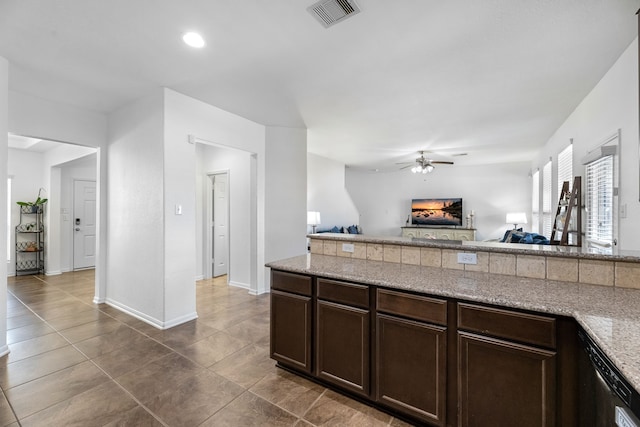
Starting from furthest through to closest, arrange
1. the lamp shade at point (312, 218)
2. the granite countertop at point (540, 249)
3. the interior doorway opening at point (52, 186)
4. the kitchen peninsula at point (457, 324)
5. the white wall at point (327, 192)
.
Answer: the white wall at point (327, 192)
the lamp shade at point (312, 218)
the interior doorway opening at point (52, 186)
the granite countertop at point (540, 249)
the kitchen peninsula at point (457, 324)

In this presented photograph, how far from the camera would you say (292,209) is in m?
4.64

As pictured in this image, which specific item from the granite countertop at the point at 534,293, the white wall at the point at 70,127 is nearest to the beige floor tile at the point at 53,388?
the granite countertop at the point at 534,293

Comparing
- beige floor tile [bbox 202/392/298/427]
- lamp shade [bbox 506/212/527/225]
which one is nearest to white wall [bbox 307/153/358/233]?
lamp shade [bbox 506/212/527/225]

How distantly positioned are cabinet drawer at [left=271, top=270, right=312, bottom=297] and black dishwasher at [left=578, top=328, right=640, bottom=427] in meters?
1.50

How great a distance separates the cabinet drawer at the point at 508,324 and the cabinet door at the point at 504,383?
0.04 m

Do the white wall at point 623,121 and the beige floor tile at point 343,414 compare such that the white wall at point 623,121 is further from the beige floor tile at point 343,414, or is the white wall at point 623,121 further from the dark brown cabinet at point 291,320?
the dark brown cabinet at point 291,320

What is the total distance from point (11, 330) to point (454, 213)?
928 cm

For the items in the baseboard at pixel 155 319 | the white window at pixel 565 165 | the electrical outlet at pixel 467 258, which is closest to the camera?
the electrical outlet at pixel 467 258

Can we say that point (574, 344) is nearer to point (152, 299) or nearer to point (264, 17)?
point (264, 17)

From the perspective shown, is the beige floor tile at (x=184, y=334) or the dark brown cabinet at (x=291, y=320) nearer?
the dark brown cabinet at (x=291, y=320)

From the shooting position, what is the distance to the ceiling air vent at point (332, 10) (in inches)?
72.7

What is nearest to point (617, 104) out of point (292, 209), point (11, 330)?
point (292, 209)

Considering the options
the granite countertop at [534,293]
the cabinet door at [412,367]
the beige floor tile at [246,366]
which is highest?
the granite countertop at [534,293]

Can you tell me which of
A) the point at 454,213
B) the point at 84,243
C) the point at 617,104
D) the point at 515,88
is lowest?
the point at 84,243
